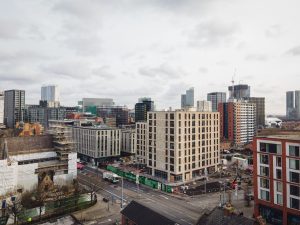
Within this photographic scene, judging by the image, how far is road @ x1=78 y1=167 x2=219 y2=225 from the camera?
72.6 metres

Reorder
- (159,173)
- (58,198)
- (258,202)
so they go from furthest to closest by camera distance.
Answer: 1. (159,173)
2. (58,198)
3. (258,202)

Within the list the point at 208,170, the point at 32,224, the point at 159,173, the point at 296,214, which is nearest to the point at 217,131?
the point at 208,170

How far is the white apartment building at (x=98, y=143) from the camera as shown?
143250 mm

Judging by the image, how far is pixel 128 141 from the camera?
522 feet

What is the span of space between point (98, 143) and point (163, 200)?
6623 centimetres

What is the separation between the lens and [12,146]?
95562 millimetres

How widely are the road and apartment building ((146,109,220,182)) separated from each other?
13587 millimetres

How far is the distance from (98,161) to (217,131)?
212ft

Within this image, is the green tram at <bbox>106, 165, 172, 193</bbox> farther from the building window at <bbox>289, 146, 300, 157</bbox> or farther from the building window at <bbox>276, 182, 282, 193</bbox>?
the building window at <bbox>289, 146, 300, 157</bbox>

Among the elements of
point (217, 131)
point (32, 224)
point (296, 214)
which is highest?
point (217, 131)

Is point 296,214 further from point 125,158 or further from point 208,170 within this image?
point 125,158

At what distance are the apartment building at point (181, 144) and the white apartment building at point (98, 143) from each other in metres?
35.6

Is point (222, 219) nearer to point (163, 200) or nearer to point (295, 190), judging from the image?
point (295, 190)

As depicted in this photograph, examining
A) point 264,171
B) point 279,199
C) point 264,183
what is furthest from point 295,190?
point 264,171
